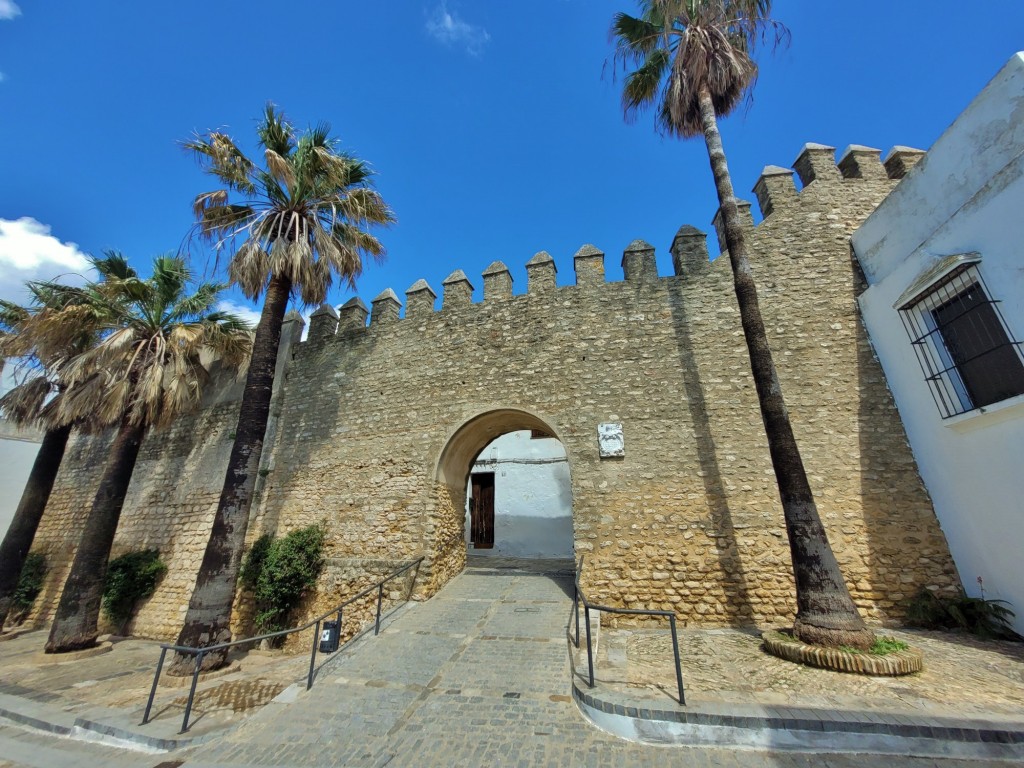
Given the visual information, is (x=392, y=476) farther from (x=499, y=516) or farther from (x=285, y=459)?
(x=499, y=516)

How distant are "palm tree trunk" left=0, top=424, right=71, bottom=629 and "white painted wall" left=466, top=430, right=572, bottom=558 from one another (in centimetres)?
1078

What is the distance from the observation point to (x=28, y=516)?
9648 mm

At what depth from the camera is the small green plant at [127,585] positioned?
942 cm

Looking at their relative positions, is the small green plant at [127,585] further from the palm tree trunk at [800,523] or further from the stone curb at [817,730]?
the palm tree trunk at [800,523]

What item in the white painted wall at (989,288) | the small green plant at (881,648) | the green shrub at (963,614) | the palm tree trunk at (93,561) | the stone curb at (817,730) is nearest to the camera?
the stone curb at (817,730)

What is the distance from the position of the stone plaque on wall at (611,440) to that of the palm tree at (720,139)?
2.46 meters

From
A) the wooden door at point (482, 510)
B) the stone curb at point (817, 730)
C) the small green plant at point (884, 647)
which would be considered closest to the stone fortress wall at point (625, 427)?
the small green plant at point (884, 647)

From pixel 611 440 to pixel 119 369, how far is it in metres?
10.5

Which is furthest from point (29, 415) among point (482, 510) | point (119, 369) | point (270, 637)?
point (482, 510)

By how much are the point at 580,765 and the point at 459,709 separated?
4.55 feet

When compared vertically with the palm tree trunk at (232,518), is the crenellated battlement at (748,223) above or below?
above

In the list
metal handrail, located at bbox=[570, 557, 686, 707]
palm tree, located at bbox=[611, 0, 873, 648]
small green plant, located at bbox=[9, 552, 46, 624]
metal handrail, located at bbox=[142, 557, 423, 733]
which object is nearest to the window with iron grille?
palm tree, located at bbox=[611, 0, 873, 648]

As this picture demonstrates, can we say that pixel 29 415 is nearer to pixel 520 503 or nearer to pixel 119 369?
pixel 119 369

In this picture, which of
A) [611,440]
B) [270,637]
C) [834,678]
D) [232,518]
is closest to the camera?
[834,678]
